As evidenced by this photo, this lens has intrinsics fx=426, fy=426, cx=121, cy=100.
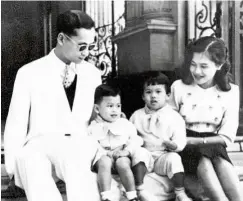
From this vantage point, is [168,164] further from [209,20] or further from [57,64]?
[209,20]

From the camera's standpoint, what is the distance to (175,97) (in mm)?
1315

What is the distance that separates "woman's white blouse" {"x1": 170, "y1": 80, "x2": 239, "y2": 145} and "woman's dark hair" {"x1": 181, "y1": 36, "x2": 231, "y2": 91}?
2 centimetres

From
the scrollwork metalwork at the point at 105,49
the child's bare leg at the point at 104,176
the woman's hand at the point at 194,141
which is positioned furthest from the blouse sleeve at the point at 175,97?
the child's bare leg at the point at 104,176

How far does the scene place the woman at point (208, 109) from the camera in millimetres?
1266

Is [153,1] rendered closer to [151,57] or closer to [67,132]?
[151,57]

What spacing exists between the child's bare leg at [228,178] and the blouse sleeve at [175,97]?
0.66 ft

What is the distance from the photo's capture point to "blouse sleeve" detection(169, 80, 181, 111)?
4.32 feet

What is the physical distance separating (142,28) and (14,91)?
1.65ft

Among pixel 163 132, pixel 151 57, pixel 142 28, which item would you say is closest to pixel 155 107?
pixel 163 132

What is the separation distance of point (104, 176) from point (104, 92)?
226mm

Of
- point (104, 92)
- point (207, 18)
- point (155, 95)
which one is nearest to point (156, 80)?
point (155, 95)

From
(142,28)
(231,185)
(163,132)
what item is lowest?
(231,185)

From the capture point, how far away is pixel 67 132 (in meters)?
1.15

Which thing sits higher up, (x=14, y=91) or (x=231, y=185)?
(x=14, y=91)
